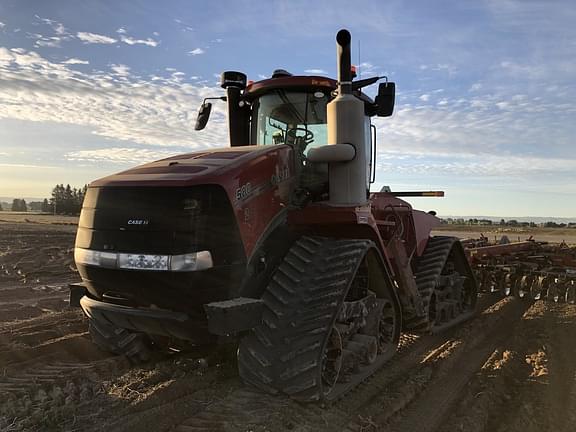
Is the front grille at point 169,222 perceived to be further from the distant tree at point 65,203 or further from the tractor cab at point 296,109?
the distant tree at point 65,203

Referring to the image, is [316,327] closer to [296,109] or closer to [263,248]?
[263,248]

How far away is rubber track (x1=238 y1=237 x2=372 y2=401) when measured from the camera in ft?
13.3

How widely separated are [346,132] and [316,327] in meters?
1.99

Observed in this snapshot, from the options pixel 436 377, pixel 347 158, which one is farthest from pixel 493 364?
pixel 347 158

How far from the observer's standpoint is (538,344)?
21.9ft

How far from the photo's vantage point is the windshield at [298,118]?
224 inches

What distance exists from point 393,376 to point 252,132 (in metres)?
3.27

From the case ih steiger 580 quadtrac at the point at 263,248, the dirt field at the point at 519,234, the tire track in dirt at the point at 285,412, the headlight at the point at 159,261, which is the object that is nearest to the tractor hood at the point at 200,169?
the case ih steiger 580 quadtrac at the point at 263,248

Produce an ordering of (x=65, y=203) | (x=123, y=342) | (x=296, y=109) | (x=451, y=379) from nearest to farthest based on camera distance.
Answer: (x=123, y=342)
(x=451, y=379)
(x=296, y=109)
(x=65, y=203)

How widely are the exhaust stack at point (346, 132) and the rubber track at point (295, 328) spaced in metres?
0.83

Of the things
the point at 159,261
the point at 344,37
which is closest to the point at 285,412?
the point at 159,261

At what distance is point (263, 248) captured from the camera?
14.8 feet

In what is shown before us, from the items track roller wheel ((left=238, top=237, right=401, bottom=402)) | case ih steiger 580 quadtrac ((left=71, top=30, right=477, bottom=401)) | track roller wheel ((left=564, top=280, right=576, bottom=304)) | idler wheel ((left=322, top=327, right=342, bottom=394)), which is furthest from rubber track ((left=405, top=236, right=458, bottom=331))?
track roller wheel ((left=564, top=280, right=576, bottom=304))

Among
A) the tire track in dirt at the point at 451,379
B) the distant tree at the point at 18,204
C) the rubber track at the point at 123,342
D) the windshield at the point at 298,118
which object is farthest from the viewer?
the distant tree at the point at 18,204
